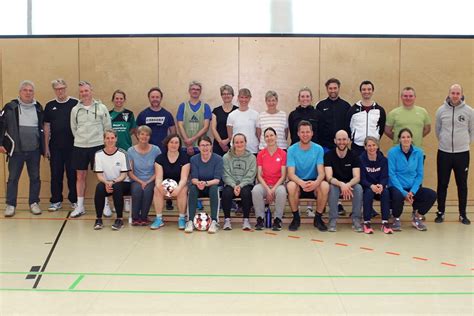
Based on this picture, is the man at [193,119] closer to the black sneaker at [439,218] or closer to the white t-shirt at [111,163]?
the white t-shirt at [111,163]

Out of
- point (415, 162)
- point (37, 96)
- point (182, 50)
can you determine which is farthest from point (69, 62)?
point (415, 162)

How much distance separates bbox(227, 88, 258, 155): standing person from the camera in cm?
640

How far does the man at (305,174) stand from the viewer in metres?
5.79

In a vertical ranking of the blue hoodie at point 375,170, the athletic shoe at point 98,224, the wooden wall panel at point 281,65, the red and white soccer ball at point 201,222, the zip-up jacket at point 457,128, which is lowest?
the athletic shoe at point 98,224

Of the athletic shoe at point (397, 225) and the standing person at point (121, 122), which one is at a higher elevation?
the standing person at point (121, 122)

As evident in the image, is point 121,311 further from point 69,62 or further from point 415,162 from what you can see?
point 69,62

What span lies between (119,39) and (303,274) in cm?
497

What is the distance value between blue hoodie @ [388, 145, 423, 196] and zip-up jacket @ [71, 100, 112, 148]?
3.63m

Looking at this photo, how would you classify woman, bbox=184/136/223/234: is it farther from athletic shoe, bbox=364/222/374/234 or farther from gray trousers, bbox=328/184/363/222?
athletic shoe, bbox=364/222/374/234

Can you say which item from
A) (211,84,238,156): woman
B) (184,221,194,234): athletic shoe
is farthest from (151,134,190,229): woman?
(211,84,238,156): woman

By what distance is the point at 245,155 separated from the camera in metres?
5.98

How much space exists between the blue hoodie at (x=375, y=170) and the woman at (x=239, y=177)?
128 centimetres

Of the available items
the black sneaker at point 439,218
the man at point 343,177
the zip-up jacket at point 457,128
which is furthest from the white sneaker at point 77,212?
the zip-up jacket at point 457,128
